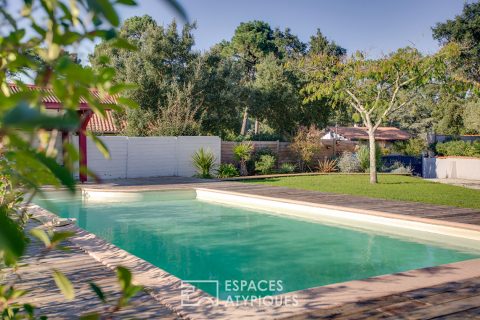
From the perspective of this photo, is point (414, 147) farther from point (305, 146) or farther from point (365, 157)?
point (305, 146)

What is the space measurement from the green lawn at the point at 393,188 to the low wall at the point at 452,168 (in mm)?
4310

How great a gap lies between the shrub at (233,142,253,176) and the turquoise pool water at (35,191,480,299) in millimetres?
8044

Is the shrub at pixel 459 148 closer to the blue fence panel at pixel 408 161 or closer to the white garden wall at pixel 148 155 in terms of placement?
the blue fence panel at pixel 408 161

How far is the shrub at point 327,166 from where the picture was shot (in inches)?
878

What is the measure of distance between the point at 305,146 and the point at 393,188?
727 centimetres

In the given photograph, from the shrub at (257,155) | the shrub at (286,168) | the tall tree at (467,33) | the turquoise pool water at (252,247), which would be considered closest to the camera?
the turquoise pool water at (252,247)

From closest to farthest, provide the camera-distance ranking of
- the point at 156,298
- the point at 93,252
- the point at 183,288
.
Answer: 1. the point at 156,298
2. the point at 183,288
3. the point at 93,252

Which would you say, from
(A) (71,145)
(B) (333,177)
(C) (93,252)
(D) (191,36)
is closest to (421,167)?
(B) (333,177)

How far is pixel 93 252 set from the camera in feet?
20.4

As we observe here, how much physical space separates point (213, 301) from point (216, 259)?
11.8 feet

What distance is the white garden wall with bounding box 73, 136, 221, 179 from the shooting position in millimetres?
18000

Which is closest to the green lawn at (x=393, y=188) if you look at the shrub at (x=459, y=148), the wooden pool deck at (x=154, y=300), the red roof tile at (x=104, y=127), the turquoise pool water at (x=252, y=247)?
the turquoise pool water at (x=252, y=247)

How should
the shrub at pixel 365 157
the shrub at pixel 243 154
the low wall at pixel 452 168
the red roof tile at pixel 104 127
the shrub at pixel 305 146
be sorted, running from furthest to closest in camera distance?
the red roof tile at pixel 104 127
the shrub at pixel 365 157
the shrub at pixel 305 146
the low wall at pixel 452 168
the shrub at pixel 243 154

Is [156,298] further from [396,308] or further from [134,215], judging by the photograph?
[134,215]
